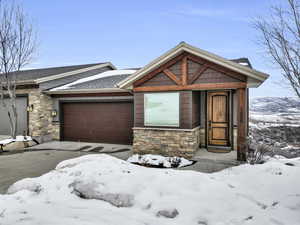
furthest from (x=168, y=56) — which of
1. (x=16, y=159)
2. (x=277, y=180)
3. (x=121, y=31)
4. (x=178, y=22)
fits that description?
(x=121, y=31)

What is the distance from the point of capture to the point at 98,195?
3.54m

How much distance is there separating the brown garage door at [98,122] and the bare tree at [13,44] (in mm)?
2716

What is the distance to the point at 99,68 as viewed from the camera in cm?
1520

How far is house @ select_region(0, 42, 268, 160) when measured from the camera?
6.45 metres

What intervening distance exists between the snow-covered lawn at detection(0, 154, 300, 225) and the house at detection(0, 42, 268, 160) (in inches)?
102

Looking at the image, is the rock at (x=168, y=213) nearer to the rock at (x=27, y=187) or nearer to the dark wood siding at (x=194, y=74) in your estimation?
the rock at (x=27, y=187)

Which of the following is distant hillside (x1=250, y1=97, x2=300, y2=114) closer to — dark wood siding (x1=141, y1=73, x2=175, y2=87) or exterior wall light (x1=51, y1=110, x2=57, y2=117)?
dark wood siding (x1=141, y1=73, x2=175, y2=87)

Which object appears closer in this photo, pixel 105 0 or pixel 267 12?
pixel 267 12

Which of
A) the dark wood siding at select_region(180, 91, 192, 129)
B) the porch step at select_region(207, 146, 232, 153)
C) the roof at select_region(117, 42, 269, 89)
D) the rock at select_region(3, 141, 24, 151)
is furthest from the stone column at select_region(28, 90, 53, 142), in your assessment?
the porch step at select_region(207, 146, 232, 153)

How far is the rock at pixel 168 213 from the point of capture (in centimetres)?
291

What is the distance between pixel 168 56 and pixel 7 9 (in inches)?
383

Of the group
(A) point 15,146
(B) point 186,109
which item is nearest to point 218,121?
(B) point 186,109

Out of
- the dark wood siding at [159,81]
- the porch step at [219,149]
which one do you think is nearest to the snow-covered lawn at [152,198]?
the porch step at [219,149]

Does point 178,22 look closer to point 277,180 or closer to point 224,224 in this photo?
point 277,180
